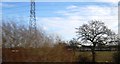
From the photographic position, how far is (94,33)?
5094mm

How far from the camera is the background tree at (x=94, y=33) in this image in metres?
4.82

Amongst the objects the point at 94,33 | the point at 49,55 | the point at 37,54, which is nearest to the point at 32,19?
the point at 37,54

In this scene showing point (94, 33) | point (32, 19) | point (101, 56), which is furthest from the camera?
point (94, 33)

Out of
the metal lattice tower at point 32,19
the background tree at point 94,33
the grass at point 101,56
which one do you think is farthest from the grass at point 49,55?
the metal lattice tower at point 32,19

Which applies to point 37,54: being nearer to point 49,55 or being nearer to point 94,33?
point 49,55

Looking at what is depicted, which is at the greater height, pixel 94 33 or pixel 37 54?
pixel 94 33

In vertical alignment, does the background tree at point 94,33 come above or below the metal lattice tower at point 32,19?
below

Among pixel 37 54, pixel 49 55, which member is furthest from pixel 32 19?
pixel 49 55

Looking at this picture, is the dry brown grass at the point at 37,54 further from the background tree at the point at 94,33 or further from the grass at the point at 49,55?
the background tree at the point at 94,33

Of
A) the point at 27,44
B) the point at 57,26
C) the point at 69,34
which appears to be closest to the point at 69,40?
the point at 69,34

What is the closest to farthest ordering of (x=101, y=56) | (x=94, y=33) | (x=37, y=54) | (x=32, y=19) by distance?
(x=32, y=19), (x=37, y=54), (x=101, y=56), (x=94, y=33)

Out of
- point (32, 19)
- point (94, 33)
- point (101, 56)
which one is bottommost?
point (101, 56)

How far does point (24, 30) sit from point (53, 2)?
1097 millimetres

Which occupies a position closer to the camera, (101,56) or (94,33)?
(101,56)
